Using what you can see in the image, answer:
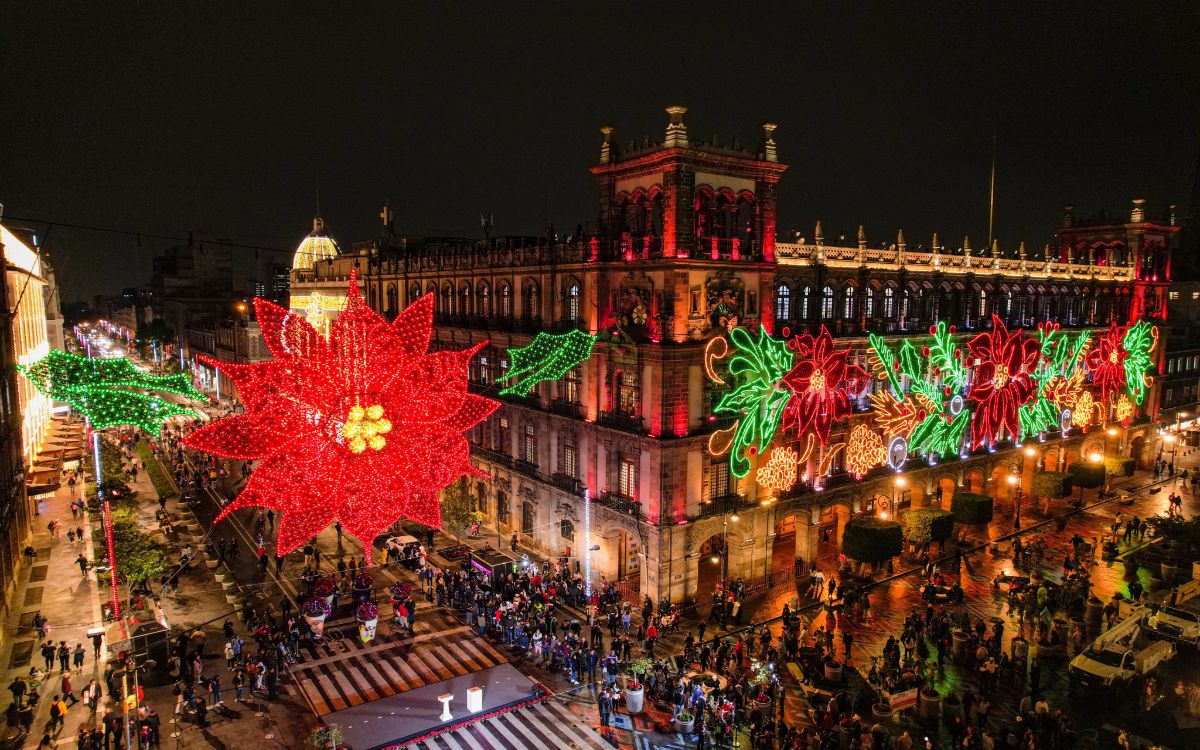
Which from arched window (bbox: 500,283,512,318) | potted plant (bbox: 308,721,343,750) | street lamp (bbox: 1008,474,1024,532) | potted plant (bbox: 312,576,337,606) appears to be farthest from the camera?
arched window (bbox: 500,283,512,318)

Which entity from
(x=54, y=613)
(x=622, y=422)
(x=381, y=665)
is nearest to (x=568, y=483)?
(x=622, y=422)

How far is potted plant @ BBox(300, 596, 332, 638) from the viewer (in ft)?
110

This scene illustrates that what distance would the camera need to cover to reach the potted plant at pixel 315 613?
33.5 meters

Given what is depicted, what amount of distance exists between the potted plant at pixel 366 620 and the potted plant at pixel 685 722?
14.8 m

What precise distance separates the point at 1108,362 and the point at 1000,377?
16.3 metres

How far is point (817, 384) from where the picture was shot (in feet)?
127

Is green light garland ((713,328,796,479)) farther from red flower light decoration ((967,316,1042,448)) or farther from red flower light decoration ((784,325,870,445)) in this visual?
red flower light decoration ((967,316,1042,448))

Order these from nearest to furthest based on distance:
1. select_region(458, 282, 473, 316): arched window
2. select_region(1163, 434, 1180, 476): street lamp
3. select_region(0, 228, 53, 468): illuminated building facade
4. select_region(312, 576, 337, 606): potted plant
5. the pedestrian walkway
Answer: the pedestrian walkway < select_region(312, 576, 337, 606): potted plant < select_region(0, 228, 53, 468): illuminated building facade < select_region(458, 282, 473, 316): arched window < select_region(1163, 434, 1180, 476): street lamp

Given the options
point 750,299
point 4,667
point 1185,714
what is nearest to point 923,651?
point 1185,714

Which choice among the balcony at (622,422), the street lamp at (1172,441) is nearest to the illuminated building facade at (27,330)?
the balcony at (622,422)

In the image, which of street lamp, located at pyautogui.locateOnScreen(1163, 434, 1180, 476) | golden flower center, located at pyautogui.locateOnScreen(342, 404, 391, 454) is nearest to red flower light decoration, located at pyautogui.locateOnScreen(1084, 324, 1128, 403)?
street lamp, located at pyautogui.locateOnScreen(1163, 434, 1180, 476)

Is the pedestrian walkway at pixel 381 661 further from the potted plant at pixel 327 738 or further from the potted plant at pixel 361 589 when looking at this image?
the potted plant at pixel 327 738

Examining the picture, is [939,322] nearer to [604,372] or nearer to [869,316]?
[869,316]

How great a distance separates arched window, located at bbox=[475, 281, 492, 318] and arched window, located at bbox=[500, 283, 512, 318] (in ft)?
5.33
